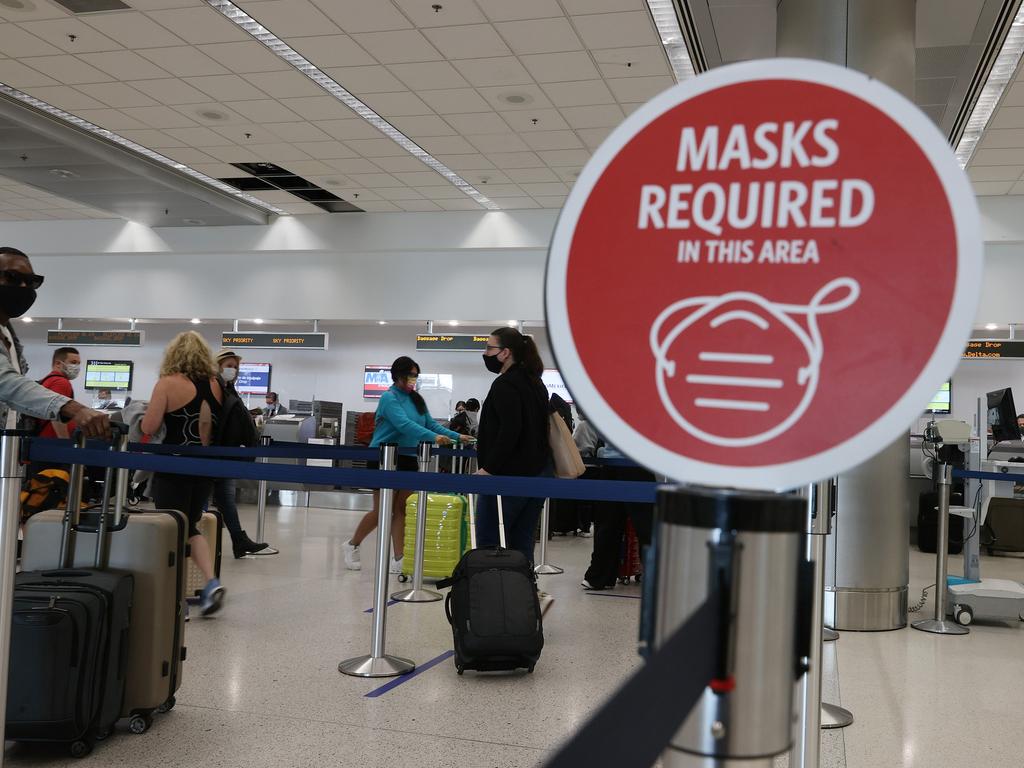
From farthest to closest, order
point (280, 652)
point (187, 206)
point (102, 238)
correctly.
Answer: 1. point (102, 238)
2. point (187, 206)
3. point (280, 652)

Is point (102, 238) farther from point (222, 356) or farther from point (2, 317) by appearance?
point (2, 317)

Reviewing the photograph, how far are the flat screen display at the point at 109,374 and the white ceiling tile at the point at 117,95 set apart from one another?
312 inches

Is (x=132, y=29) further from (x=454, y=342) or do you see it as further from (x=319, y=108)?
(x=454, y=342)

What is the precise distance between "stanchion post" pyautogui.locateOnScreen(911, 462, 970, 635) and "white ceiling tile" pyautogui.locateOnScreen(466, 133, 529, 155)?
5.72 metres

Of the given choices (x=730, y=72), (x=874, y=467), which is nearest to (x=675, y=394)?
(x=730, y=72)

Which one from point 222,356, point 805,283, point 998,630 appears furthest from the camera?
point 222,356

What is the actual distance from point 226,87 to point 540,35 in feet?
10.3

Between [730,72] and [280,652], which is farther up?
[730,72]

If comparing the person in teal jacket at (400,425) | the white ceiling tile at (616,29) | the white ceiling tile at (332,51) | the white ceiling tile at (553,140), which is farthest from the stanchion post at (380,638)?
the white ceiling tile at (553,140)

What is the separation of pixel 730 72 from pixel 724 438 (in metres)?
0.34

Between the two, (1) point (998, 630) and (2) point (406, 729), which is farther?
(1) point (998, 630)

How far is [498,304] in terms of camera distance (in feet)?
41.6

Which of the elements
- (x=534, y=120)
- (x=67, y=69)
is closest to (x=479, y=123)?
(x=534, y=120)

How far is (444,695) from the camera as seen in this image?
3.36 meters
